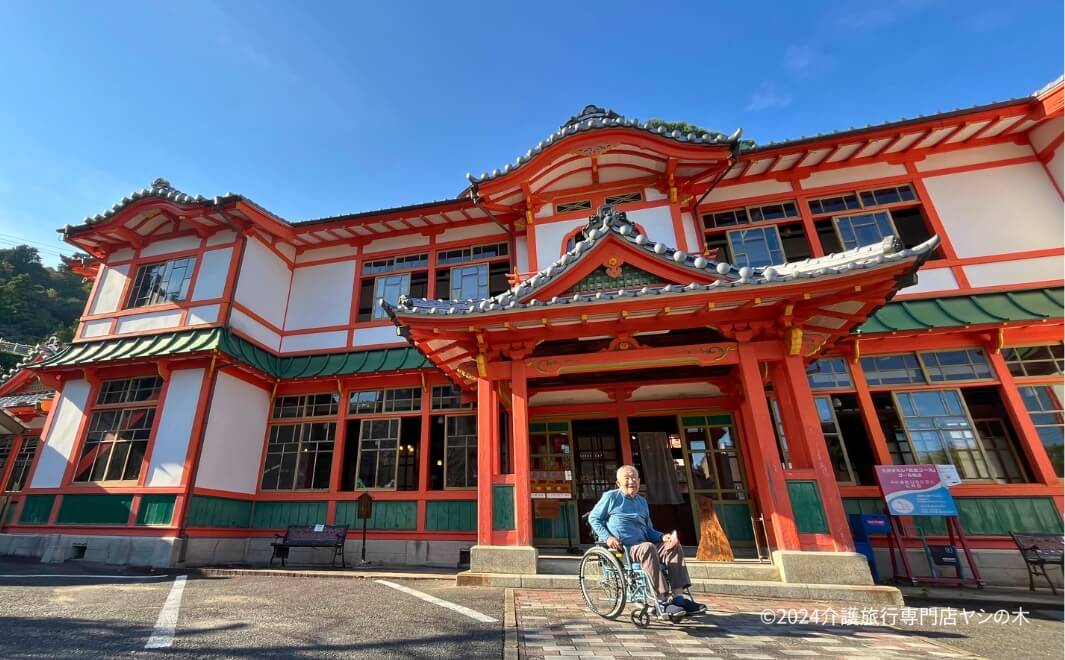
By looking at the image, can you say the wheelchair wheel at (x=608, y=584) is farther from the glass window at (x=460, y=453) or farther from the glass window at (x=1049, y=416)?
the glass window at (x=1049, y=416)

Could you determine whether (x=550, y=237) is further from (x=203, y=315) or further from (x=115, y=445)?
(x=115, y=445)

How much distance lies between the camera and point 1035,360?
8.31m

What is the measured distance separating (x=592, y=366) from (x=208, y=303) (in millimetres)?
9108

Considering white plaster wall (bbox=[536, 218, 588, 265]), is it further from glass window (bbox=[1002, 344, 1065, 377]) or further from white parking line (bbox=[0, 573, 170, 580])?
white parking line (bbox=[0, 573, 170, 580])

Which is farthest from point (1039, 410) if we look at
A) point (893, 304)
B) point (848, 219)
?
point (848, 219)

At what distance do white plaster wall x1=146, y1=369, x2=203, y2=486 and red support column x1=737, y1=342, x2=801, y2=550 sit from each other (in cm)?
1029

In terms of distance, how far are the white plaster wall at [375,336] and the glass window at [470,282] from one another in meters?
→ 1.78

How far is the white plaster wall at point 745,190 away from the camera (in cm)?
1079

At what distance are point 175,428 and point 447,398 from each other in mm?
5425

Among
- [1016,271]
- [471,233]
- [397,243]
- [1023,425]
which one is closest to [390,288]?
[397,243]

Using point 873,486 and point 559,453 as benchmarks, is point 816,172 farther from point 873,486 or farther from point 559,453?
point 559,453

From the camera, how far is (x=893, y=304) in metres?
9.01

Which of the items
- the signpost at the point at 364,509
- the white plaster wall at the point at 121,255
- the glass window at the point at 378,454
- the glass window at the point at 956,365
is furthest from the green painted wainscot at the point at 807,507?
the white plaster wall at the point at 121,255

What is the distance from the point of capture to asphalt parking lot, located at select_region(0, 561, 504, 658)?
11.1 ft
